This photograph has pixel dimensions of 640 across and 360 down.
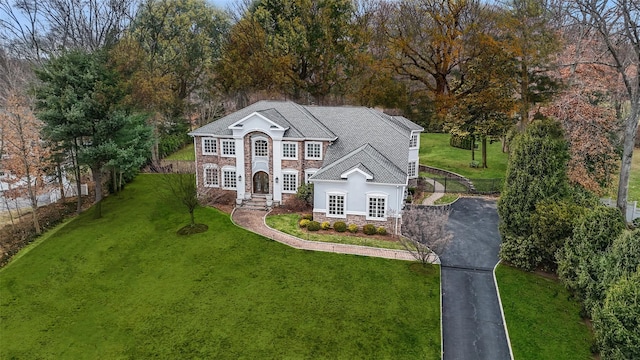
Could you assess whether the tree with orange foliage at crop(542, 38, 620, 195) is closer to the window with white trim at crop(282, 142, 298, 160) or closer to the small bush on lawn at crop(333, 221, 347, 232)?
the small bush on lawn at crop(333, 221, 347, 232)

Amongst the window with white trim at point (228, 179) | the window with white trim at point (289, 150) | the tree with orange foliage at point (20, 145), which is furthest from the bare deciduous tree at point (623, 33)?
the tree with orange foliage at point (20, 145)

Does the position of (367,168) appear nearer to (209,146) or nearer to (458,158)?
(209,146)

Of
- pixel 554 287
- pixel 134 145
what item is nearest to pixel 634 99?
pixel 554 287

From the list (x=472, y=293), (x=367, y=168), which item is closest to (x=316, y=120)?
(x=367, y=168)

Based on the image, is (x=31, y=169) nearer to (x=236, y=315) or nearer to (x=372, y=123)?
(x=236, y=315)

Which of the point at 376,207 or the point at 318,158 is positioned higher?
the point at 318,158

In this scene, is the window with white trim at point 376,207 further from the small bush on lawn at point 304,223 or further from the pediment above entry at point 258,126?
the pediment above entry at point 258,126
